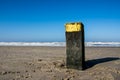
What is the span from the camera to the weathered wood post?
6.66 meters

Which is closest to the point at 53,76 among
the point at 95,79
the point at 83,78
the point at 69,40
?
the point at 83,78

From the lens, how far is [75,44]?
6.78m

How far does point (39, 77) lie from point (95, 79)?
1.66 meters

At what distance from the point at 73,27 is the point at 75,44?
630mm

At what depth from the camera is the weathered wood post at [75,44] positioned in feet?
21.9

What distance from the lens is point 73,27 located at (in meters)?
6.70

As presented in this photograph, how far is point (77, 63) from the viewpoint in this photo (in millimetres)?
6820

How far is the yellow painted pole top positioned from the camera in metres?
6.57

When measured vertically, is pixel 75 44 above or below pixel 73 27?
below

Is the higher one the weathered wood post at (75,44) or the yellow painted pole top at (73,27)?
the yellow painted pole top at (73,27)

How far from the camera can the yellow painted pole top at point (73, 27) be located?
6.57 m

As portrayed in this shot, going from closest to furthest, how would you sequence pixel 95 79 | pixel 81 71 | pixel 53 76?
pixel 95 79, pixel 53 76, pixel 81 71

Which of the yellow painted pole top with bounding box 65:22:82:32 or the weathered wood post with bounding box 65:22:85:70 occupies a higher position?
the yellow painted pole top with bounding box 65:22:82:32

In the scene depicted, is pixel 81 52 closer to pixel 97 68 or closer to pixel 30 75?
pixel 97 68
